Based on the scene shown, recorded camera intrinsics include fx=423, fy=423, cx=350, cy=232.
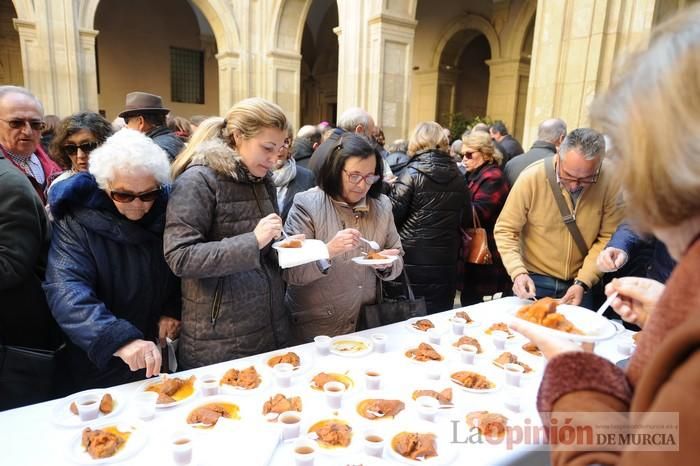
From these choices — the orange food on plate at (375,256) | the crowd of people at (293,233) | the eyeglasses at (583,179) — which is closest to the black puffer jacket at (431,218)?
the crowd of people at (293,233)

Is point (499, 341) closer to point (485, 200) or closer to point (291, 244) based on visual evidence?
point (291, 244)

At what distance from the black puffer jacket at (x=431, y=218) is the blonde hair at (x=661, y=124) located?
2.69m

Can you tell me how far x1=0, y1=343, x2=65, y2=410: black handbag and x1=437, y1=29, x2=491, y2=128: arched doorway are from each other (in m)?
13.1

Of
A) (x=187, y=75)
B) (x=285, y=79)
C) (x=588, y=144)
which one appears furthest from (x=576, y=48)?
(x=187, y=75)

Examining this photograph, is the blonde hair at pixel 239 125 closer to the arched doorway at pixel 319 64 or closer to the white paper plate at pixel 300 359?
the white paper plate at pixel 300 359

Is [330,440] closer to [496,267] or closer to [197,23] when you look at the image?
[496,267]

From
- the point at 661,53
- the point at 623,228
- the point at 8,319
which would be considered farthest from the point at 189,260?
the point at 623,228

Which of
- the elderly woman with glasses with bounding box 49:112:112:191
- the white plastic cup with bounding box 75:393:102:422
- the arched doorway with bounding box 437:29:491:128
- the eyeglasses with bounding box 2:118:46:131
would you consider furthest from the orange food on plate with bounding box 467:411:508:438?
the arched doorway with bounding box 437:29:491:128

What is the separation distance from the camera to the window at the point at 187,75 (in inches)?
668

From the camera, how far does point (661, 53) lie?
2.34 ft

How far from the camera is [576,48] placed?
5094mm

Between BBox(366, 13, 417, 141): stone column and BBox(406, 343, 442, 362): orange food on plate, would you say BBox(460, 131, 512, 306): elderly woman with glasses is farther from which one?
BBox(366, 13, 417, 141): stone column

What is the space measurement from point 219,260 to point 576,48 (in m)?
5.20

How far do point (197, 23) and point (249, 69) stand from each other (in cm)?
733
